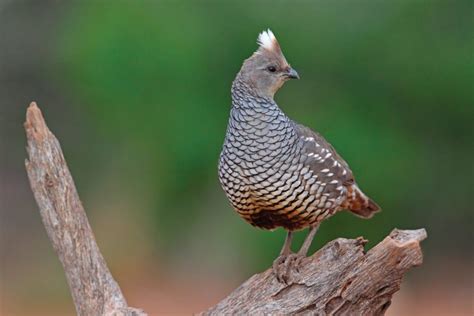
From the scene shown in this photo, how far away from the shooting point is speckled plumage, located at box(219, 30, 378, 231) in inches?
193

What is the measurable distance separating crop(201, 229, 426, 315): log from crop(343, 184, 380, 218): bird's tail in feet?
2.30

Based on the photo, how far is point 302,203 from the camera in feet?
16.5

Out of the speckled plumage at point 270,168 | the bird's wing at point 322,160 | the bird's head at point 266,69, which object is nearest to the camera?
the speckled plumage at point 270,168

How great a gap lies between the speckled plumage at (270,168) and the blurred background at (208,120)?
3.91 metres

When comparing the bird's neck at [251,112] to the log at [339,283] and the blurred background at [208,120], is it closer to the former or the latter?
the log at [339,283]

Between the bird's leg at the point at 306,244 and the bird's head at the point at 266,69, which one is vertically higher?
the bird's head at the point at 266,69

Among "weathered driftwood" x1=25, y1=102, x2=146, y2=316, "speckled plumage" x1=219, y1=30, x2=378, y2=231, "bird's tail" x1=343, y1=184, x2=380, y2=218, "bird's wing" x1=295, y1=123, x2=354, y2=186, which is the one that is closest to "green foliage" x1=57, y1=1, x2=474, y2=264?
"bird's tail" x1=343, y1=184, x2=380, y2=218

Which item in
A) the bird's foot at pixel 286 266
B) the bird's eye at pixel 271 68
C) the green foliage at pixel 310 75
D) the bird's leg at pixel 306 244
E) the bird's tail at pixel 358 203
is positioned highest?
the green foliage at pixel 310 75

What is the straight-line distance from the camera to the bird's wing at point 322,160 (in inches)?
203

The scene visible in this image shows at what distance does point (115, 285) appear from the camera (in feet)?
16.1

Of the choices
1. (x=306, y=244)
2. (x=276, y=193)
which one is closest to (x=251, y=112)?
(x=276, y=193)

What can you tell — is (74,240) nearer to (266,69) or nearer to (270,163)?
(270,163)

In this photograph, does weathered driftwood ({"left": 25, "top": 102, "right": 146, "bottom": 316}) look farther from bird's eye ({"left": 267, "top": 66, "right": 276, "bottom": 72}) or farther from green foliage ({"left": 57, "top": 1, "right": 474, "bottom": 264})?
green foliage ({"left": 57, "top": 1, "right": 474, "bottom": 264})

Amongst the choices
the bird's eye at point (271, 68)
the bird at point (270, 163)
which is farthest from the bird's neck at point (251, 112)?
the bird's eye at point (271, 68)
